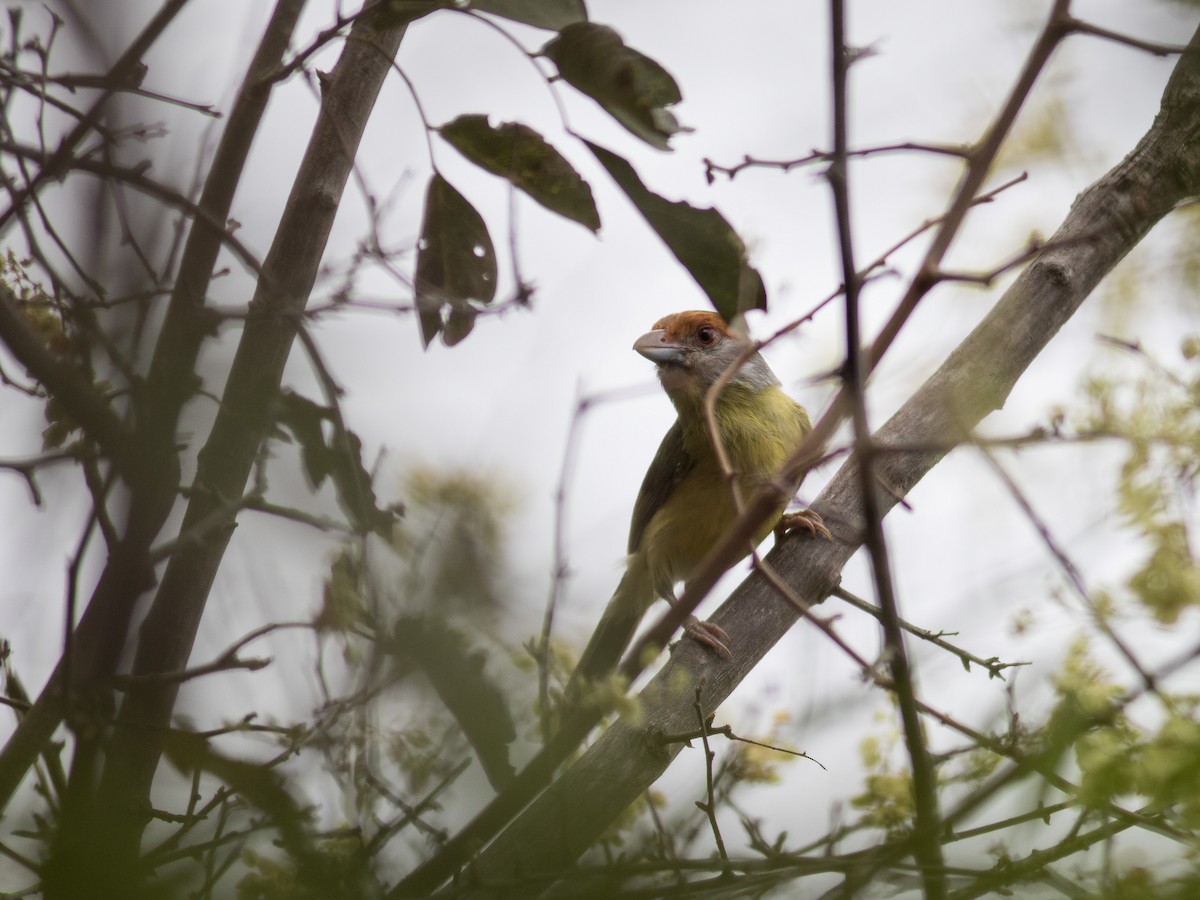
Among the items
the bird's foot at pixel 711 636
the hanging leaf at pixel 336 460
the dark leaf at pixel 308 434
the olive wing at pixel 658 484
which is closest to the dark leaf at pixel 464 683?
the hanging leaf at pixel 336 460

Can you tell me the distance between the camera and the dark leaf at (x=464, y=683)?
931 mm

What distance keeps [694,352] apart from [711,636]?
2500 mm

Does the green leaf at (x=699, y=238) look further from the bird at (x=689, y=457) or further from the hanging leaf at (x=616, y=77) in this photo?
the bird at (x=689, y=457)

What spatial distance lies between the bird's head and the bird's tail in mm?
776

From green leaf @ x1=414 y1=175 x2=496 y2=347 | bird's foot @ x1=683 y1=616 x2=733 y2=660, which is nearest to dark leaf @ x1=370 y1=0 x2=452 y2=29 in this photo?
green leaf @ x1=414 y1=175 x2=496 y2=347

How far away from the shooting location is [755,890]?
101 centimetres

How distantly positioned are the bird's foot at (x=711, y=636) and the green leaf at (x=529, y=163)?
899mm

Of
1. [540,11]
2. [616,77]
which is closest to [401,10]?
[540,11]

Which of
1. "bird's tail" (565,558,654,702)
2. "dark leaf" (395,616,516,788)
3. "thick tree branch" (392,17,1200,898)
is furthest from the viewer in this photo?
"bird's tail" (565,558,654,702)

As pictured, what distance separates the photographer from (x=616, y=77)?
1.64m

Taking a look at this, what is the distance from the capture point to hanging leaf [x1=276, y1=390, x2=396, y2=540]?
119 centimetres

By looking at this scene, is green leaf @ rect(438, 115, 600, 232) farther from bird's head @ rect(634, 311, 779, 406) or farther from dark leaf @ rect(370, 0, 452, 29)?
bird's head @ rect(634, 311, 779, 406)

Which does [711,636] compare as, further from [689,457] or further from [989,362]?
[689,457]

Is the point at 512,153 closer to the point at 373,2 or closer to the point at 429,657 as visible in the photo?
the point at 373,2
